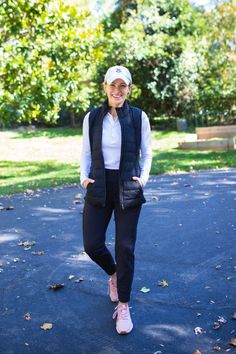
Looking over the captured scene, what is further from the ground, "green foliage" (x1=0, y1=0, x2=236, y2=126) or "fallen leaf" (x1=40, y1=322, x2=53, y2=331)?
"green foliage" (x1=0, y1=0, x2=236, y2=126)

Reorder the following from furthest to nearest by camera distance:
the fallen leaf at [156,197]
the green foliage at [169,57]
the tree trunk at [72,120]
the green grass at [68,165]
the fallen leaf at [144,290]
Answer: the tree trunk at [72,120]
the green foliage at [169,57]
the green grass at [68,165]
the fallen leaf at [156,197]
the fallen leaf at [144,290]

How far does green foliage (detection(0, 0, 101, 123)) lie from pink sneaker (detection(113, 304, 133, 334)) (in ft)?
26.9

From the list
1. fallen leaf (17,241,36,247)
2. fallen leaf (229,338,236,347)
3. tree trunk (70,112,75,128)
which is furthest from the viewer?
tree trunk (70,112,75,128)

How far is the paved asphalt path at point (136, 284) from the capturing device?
10.5ft

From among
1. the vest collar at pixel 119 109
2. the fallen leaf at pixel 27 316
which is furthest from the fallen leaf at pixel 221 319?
the vest collar at pixel 119 109

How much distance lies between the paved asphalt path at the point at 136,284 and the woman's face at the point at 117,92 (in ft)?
5.28

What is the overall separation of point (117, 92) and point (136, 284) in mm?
1811

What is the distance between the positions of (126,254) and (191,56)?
743 inches

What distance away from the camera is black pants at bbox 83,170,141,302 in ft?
10.8

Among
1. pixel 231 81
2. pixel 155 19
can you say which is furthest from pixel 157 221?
pixel 155 19

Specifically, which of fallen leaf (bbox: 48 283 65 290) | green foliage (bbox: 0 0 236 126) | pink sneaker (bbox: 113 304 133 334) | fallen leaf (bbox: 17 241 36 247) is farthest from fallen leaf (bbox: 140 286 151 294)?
green foliage (bbox: 0 0 236 126)

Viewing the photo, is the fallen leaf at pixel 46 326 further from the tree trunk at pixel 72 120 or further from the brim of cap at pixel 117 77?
the tree trunk at pixel 72 120

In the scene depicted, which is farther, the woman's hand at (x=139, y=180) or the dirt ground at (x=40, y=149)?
the dirt ground at (x=40, y=149)

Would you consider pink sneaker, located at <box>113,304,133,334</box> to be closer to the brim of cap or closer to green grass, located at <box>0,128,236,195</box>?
the brim of cap
